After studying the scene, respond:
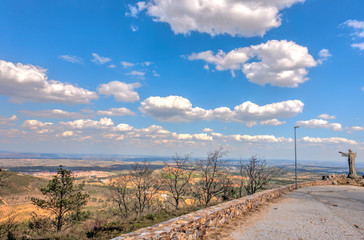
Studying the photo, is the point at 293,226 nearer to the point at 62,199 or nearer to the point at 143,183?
the point at 62,199

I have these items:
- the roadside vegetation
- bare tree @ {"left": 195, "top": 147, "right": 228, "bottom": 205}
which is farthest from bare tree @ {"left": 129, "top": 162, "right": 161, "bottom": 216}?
bare tree @ {"left": 195, "top": 147, "right": 228, "bottom": 205}

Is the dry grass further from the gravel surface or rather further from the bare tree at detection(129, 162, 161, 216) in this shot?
the gravel surface

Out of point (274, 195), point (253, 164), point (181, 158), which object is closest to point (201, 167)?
point (181, 158)

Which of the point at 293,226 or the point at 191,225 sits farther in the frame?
the point at 293,226

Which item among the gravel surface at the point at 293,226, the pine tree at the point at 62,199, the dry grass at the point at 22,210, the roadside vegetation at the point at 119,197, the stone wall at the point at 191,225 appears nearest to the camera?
the stone wall at the point at 191,225

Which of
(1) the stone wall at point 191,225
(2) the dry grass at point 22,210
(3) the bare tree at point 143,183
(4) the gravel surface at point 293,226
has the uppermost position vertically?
(1) the stone wall at point 191,225

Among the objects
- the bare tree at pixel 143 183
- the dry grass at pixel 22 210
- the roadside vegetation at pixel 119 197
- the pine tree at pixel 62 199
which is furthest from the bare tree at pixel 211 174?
the dry grass at pixel 22 210

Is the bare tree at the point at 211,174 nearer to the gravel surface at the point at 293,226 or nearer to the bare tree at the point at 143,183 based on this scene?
the bare tree at the point at 143,183

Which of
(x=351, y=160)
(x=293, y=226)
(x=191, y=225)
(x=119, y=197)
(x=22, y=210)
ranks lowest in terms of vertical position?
(x=22, y=210)

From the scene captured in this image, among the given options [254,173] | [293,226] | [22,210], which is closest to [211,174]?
[254,173]

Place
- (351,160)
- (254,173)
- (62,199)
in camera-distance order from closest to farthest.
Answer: (62,199) → (351,160) → (254,173)

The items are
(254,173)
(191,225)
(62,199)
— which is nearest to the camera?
(191,225)

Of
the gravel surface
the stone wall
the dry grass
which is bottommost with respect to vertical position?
the dry grass

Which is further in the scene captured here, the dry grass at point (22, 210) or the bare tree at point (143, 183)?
the dry grass at point (22, 210)
